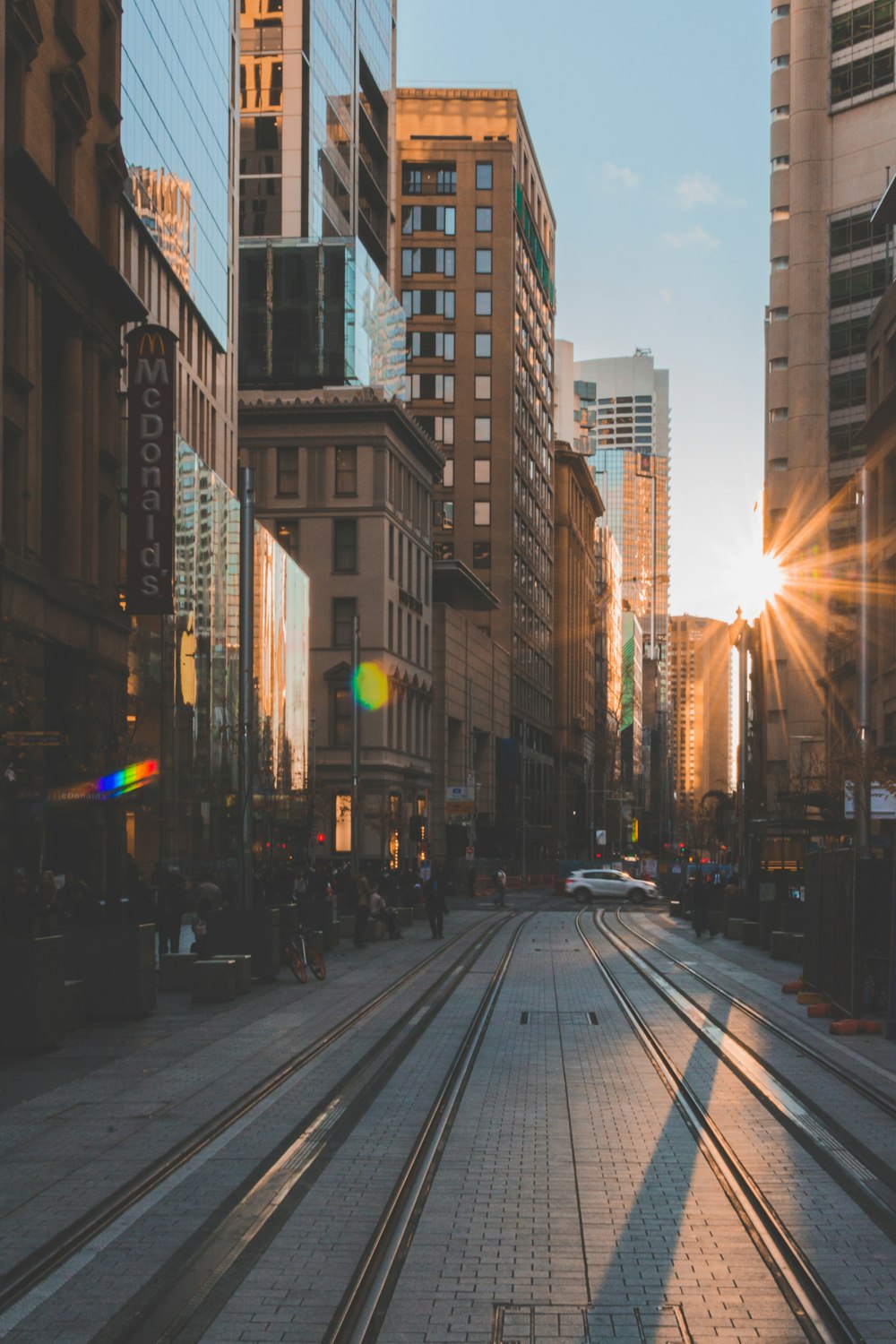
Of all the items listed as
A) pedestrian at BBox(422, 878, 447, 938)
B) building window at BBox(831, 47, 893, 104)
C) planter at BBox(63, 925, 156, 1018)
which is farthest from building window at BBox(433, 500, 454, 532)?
planter at BBox(63, 925, 156, 1018)

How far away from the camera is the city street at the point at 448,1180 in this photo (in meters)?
8.29

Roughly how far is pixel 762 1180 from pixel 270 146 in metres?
85.7

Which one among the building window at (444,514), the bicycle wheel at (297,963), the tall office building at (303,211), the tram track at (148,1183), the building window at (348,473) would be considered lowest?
the bicycle wheel at (297,963)

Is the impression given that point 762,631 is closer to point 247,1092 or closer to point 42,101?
point 42,101

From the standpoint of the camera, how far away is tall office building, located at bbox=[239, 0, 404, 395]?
293ft

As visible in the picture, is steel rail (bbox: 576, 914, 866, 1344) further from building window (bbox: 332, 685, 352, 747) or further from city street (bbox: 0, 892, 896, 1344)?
building window (bbox: 332, 685, 352, 747)

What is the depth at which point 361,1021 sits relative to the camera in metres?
22.1

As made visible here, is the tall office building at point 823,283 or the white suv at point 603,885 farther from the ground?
the tall office building at point 823,283

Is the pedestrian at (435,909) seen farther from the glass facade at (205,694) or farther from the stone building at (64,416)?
the stone building at (64,416)

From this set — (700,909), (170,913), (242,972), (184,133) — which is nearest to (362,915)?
(170,913)

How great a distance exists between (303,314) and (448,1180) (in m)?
85.6

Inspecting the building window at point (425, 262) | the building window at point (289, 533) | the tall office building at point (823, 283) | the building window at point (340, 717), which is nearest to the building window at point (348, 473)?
the building window at point (289, 533)

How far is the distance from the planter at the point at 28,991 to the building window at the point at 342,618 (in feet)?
225

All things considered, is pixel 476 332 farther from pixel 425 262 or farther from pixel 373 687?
pixel 373 687
